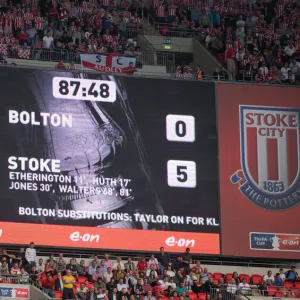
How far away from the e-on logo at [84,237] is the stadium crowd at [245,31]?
4.89 m

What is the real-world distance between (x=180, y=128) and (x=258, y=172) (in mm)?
1719

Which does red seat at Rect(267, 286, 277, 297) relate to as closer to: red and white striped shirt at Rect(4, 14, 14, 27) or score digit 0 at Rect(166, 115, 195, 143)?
score digit 0 at Rect(166, 115, 195, 143)

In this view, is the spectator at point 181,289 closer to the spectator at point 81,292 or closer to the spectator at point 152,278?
the spectator at point 152,278

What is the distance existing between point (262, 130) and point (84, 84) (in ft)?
11.7

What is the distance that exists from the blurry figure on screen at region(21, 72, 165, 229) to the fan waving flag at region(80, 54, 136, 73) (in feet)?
2.20

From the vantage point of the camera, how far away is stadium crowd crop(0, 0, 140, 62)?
28.3 m

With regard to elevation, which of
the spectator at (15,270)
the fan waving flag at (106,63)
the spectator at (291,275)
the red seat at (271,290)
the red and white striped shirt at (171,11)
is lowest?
the red seat at (271,290)

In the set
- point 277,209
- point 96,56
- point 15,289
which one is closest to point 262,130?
point 277,209

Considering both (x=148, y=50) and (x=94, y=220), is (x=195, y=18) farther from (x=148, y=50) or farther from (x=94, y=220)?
(x=94, y=220)

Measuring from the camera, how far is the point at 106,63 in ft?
92.5

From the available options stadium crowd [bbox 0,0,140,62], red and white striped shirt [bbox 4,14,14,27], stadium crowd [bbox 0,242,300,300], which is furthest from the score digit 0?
red and white striped shirt [bbox 4,14,14,27]

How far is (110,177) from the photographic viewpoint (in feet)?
88.6

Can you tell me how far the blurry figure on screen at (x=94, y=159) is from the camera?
2673 cm

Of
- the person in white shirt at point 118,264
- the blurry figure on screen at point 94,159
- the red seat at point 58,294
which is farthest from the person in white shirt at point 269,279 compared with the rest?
the red seat at point 58,294
